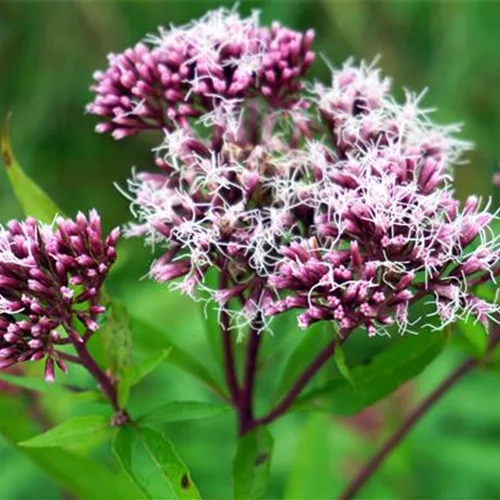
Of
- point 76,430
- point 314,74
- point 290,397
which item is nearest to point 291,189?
point 290,397

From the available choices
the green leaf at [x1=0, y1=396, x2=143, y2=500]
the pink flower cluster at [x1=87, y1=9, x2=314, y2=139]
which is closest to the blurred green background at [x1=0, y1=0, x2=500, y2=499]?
the green leaf at [x1=0, y1=396, x2=143, y2=500]

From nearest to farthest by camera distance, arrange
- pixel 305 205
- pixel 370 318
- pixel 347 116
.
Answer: pixel 370 318 < pixel 305 205 < pixel 347 116

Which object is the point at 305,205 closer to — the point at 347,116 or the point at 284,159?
the point at 284,159

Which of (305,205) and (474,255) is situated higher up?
(305,205)

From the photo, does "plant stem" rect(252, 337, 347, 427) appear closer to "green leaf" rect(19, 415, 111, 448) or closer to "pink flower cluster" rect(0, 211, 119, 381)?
"green leaf" rect(19, 415, 111, 448)

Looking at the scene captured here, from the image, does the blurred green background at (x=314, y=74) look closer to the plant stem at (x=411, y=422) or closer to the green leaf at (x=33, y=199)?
the plant stem at (x=411, y=422)

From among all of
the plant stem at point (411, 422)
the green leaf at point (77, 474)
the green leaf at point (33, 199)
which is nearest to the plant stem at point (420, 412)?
the plant stem at point (411, 422)

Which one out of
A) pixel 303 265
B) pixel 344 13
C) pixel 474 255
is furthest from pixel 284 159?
pixel 344 13

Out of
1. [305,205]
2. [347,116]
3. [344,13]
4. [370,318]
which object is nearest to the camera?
[370,318]
